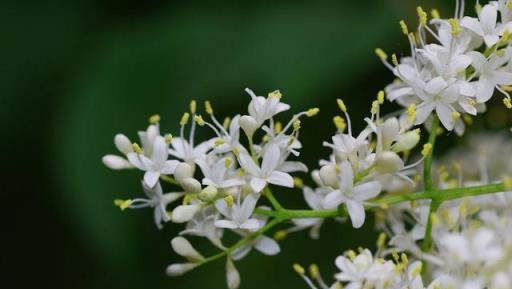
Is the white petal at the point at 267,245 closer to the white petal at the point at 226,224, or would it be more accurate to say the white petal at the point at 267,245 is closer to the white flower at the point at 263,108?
the white petal at the point at 226,224

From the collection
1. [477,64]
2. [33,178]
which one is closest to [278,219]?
[477,64]

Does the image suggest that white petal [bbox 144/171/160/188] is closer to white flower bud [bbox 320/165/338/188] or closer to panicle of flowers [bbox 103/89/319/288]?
panicle of flowers [bbox 103/89/319/288]

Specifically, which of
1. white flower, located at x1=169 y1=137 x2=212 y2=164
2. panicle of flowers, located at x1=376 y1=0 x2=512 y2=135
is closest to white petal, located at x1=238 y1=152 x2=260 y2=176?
white flower, located at x1=169 y1=137 x2=212 y2=164

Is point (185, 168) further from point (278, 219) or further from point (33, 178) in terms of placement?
point (33, 178)

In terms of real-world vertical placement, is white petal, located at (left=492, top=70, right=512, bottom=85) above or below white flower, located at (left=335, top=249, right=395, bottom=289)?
above

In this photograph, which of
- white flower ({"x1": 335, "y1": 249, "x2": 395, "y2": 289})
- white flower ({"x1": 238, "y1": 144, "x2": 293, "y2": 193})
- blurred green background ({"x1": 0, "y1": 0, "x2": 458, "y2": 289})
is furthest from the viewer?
blurred green background ({"x1": 0, "y1": 0, "x2": 458, "y2": 289})

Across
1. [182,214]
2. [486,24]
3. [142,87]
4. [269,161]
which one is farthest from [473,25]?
[142,87]

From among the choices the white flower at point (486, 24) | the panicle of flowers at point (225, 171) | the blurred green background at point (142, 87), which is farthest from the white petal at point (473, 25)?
the blurred green background at point (142, 87)
